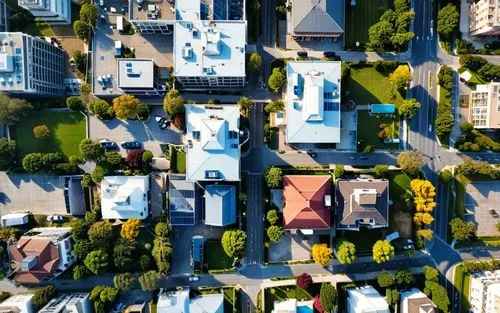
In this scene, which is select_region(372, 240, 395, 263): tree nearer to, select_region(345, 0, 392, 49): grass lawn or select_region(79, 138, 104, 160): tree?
select_region(345, 0, 392, 49): grass lawn

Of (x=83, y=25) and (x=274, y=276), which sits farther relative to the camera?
(x=274, y=276)

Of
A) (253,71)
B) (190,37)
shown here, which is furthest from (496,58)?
(190,37)

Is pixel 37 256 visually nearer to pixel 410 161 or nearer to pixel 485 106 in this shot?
pixel 410 161

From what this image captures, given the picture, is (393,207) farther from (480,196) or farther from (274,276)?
(274,276)

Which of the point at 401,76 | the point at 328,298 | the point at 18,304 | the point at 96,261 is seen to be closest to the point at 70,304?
the point at 18,304

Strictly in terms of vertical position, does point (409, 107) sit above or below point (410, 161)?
above

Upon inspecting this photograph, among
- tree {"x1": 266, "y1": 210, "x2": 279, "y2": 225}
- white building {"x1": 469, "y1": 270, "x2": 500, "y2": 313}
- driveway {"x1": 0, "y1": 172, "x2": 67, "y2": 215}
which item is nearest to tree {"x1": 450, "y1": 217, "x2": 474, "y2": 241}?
white building {"x1": 469, "y1": 270, "x2": 500, "y2": 313}
